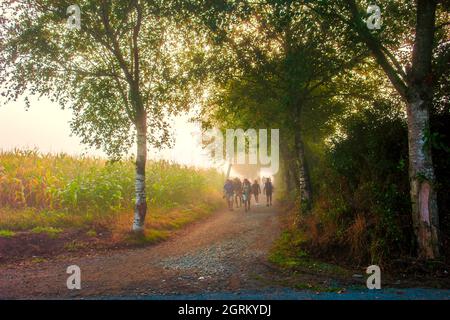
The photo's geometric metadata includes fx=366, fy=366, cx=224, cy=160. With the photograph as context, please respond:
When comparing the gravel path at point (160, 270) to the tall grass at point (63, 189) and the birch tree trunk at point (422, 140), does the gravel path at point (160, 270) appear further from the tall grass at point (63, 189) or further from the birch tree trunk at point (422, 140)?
the birch tree trunk at point (422, 140)

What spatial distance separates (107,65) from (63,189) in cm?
673

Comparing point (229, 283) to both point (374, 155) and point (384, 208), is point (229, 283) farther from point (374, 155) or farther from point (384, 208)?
point (374, 155)

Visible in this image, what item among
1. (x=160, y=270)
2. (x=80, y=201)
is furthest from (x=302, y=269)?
(x=80, y=201)

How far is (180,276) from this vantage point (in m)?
10.2

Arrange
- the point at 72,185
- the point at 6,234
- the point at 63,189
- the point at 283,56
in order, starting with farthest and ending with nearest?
the point at 63,189, the point at 72,185, the point at 283,56, the point at 6,234

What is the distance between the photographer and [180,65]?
16781 millimetres

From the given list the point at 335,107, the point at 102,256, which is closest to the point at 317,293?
the point at 102,256

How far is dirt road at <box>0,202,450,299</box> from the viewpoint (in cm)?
840

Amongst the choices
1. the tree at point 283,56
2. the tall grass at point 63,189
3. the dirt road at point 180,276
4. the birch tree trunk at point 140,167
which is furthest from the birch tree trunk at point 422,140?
the tall grass at point 63,189

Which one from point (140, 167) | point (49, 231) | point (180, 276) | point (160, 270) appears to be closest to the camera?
point (180, 276)

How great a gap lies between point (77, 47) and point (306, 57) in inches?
358

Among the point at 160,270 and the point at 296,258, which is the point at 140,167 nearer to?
the point at 160,270

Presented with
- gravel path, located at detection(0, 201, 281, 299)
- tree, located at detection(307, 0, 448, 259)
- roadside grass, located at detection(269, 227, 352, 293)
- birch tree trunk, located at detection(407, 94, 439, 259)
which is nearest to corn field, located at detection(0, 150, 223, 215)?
gravel path, located at detection(0, 201, 281, 299)

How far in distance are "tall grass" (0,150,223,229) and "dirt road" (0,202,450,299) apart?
170 inches
